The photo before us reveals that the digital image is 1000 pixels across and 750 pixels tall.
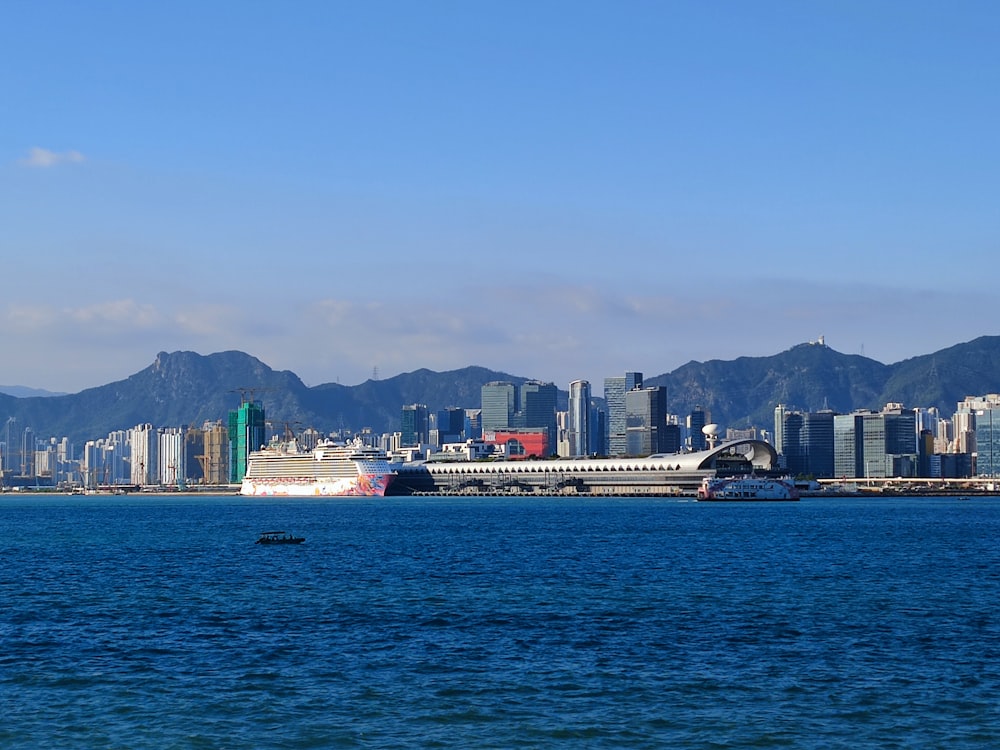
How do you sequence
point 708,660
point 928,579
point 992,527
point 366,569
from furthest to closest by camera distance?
point 992,527 < point 366,569 < point 928,579 < point 708,660

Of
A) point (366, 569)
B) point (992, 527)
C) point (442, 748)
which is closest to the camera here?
point (442, 748)

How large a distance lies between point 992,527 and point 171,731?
4570 inches

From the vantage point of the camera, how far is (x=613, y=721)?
31719 mm

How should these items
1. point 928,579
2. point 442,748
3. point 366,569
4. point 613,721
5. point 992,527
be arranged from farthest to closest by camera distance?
point 992,527 → point 366,569 → point 928,579 → point 613,721 → point 442,748

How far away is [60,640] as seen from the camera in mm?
44406

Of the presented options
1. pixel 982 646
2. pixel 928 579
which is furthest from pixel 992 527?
pixel 982 646

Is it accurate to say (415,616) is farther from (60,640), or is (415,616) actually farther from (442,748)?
(442,748)

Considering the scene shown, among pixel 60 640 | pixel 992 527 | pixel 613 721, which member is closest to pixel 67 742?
pixel 613 721

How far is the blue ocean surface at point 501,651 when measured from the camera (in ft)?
102

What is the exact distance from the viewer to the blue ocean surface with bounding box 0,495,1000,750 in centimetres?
3109

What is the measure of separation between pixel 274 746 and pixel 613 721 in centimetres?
798

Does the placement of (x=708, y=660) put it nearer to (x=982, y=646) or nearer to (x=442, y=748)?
(x=982, y=646)

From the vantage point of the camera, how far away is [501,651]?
41.4 m

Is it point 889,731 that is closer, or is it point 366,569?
point 889,731
